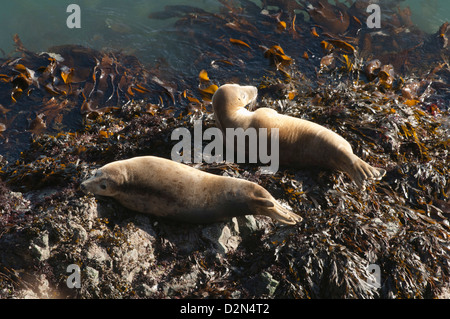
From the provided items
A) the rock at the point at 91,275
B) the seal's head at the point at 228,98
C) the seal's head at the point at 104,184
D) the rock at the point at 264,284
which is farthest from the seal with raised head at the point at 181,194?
the seal's head at the point at 228,98

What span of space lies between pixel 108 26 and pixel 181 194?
20.1ft

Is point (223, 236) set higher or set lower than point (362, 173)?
lower

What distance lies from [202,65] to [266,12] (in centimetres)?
231

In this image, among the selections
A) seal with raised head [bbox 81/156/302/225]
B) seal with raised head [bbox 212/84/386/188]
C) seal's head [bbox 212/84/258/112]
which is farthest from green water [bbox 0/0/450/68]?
seal with raised head [bbox 81/156/302/225]

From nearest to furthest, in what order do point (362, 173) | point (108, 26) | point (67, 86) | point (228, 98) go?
1. point (362, 173)
2. point (228, 98)
3. point (67, 86)
4. point (108, 26)

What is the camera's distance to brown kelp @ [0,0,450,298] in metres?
3.69

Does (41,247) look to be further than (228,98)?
No

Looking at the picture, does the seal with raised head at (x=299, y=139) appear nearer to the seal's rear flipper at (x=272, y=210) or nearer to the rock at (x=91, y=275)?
A: the seal's rear flipper at (x=272, y=210)

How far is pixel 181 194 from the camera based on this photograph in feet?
13.2

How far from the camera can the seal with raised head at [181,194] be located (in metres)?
3.99

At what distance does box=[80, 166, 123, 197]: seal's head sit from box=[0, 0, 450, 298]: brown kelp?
0.12 metres

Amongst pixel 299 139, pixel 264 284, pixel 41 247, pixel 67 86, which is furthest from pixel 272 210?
pixel 67 86

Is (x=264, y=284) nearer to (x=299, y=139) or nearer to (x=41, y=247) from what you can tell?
(x=299, y=139)
